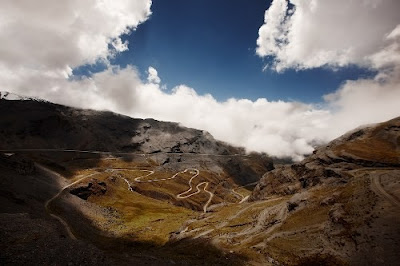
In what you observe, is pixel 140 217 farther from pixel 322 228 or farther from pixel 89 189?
pixel 322 228

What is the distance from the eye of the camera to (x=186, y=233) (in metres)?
84.8

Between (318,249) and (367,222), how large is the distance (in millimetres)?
10542

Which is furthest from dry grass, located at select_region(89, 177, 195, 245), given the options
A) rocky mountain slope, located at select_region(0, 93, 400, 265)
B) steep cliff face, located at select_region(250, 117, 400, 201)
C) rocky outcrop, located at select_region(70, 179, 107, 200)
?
steep cliff face, located at select_region(250, 117, 400, 201)

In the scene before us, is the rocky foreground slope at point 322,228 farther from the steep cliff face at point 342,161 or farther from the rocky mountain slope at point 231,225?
the steep cliff face at point 342,161

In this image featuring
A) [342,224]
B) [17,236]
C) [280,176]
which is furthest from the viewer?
[280,176]

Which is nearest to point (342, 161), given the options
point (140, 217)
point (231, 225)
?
point (231, 225)

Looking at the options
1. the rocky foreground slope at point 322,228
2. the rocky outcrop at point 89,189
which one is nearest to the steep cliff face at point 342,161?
the rocky foreground slope at point 322,228

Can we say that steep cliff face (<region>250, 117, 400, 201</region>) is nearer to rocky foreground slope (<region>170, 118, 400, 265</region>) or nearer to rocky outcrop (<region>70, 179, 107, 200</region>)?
rocky foreground slope (<region>170, 118, 400, 265</region>)

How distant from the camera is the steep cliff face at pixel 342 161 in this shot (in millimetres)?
122925

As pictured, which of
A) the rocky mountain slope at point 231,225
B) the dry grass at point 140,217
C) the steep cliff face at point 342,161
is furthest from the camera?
the steep cliff face at point 342,161

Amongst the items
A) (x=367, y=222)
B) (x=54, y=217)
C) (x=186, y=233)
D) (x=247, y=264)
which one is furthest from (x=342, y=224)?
(x=54, y=217)

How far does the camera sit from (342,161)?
13200 centimetres

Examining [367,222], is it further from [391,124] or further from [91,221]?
[391,124]

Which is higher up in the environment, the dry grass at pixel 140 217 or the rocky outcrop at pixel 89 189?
the rocky outcrop at pixel 89 189
